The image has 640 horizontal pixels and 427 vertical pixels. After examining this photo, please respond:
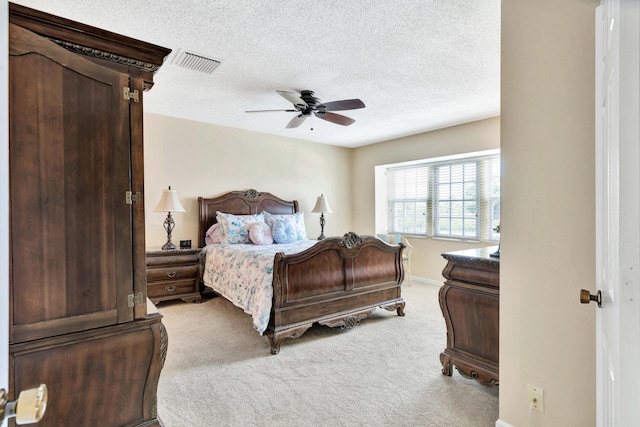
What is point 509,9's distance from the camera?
1611 millimetres

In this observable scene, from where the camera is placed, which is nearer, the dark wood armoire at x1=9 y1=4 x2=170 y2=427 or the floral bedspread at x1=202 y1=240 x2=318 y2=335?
the dark wood armoire at x1=9 y1=4 x2=170 y2=427


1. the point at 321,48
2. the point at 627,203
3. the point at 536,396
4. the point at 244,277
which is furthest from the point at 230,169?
the point at 627,203

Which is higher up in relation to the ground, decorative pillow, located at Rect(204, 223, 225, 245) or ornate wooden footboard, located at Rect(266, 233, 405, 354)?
decorative pillow, located at Rect(204, 223, 225, 245)

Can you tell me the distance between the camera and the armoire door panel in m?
1.14

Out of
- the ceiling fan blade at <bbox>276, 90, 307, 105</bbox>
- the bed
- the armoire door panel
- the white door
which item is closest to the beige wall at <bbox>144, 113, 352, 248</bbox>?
the bed

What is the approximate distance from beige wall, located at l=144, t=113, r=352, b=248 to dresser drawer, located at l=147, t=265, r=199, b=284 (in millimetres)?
595

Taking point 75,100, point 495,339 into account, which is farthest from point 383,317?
point 75,100

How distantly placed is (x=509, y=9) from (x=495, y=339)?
6.12 feet

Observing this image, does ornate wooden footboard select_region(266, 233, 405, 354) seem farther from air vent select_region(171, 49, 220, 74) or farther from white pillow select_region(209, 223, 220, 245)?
white pillow select_region(209, 223, 220, 245)

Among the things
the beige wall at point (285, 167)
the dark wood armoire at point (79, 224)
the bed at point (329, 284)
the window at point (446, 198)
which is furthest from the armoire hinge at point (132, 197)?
the window at point (446, 198)

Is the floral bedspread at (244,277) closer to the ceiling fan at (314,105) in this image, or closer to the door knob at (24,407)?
the ceiling fan at (314,105)

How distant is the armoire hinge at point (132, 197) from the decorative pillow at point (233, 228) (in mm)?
3166

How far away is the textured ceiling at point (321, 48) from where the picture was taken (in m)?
2.05

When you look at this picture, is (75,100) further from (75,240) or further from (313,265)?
(313,265)
